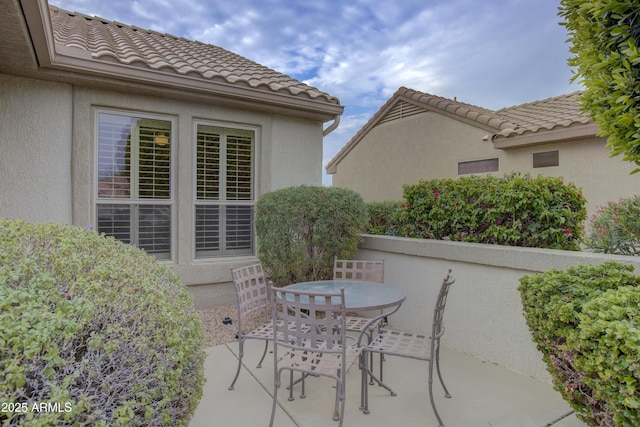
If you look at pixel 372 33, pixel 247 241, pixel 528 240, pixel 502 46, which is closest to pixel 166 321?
pixel 528 240

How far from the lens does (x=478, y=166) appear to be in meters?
9.79

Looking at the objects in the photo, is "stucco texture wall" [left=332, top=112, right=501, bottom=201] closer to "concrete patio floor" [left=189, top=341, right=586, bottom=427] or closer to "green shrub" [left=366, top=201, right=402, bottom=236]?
"green shrub" [left=366, top=201, right=402, bottom=236]

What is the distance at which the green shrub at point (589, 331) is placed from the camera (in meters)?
1.80

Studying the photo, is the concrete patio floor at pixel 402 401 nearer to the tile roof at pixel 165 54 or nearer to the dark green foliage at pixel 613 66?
the dark green foliage at pixel 613 66

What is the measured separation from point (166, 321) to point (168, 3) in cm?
842

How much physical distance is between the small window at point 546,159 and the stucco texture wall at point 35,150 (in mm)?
9576

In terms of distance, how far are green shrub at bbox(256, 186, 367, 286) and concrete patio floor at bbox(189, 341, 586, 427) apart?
166cm

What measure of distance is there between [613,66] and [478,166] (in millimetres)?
7905

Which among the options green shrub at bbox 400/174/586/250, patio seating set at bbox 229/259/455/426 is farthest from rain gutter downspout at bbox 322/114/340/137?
patio seating set at bbox 229/259/455/426

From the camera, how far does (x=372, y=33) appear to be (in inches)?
380

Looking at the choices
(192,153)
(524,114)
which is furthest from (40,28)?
(524,114)

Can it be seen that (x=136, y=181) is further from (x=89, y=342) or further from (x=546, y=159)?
(x=546, y=159)

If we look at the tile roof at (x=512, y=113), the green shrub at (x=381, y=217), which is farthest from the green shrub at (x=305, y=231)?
the tile roof at (x=512, y=113)

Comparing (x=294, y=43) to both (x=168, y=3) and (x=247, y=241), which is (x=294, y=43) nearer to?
(x=168, y=3)
